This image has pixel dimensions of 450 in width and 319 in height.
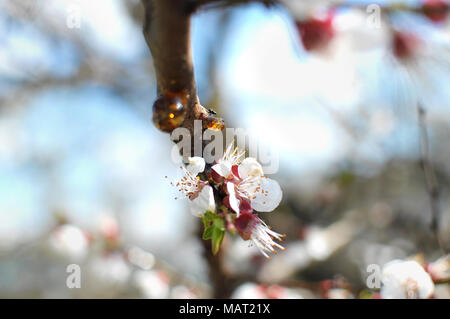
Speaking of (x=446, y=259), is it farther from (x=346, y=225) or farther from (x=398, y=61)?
(x=346, y=225)

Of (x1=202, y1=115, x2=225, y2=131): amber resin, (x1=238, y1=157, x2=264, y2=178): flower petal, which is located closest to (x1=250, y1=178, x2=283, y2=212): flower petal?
(x1=238, y1=157, x2=264, y2=178): flower petal

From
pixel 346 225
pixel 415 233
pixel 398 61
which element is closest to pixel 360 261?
pixel 415 233

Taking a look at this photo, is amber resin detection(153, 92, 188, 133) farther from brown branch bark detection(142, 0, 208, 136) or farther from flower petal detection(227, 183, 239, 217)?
flower petal detection(227, 183, 239, 217)

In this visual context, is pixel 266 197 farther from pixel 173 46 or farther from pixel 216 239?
pixel 173 46

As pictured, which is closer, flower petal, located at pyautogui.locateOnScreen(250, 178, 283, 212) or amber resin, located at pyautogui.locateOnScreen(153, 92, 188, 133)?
amber resin, located at pyautogui.locateOnScreen(153, 92, 188, 133)

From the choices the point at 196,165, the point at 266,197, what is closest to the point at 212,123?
the point at 196,165
